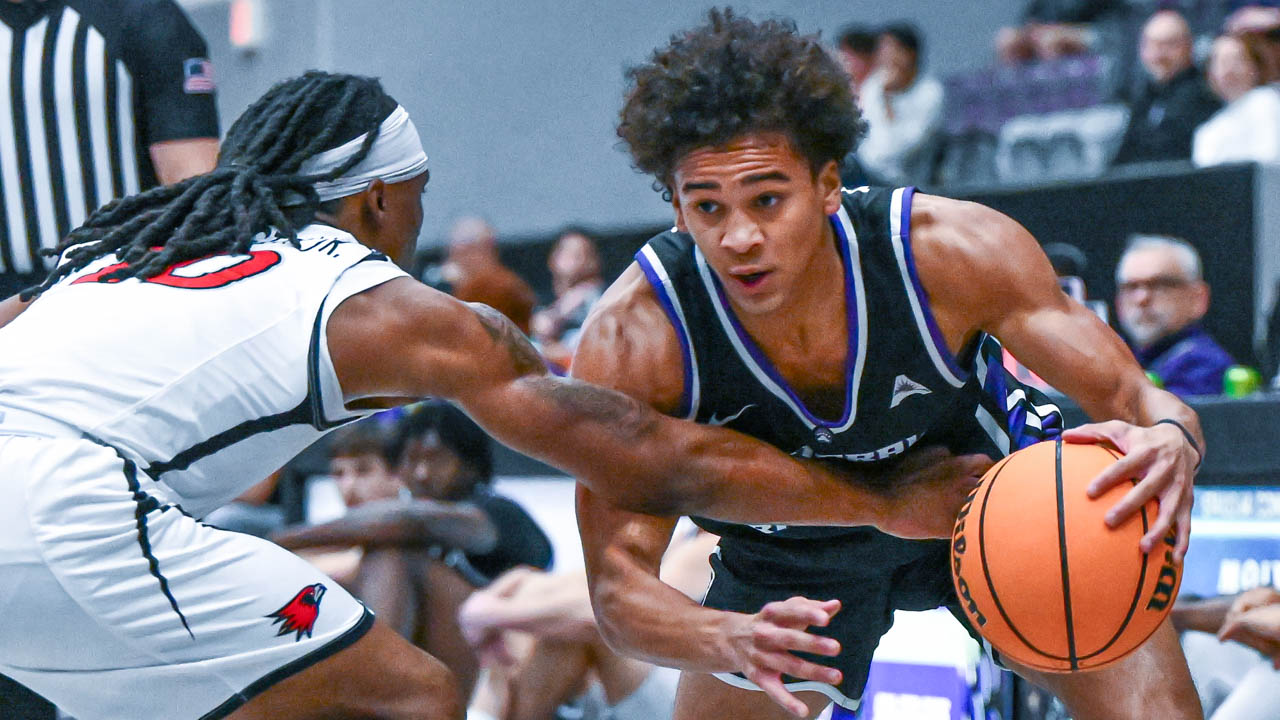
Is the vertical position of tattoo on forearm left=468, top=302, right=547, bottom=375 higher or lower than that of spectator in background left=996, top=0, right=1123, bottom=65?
lower

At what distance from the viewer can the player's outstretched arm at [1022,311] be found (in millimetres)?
2746

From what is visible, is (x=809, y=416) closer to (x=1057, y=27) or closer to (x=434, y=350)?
(x=434, y=350)

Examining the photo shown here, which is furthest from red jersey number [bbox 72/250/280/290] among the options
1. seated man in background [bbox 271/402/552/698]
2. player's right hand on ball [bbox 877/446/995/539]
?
seated man in background [bbox 271/402/552/698]

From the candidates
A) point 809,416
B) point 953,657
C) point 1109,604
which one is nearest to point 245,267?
point 809,416

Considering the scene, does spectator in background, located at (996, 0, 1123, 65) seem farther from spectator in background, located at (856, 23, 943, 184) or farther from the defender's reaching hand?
the defender's reaching hand

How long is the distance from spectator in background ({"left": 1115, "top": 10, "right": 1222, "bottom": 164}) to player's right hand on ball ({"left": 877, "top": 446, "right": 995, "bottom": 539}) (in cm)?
547

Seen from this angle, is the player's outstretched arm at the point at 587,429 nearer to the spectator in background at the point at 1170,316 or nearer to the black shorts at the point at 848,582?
the black shorts at the point at 848,582

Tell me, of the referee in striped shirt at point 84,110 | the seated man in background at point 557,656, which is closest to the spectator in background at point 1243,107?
the seated man in background at point 557,656

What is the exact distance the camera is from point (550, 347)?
6.88 metres

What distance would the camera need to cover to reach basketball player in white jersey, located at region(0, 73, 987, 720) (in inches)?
89.7

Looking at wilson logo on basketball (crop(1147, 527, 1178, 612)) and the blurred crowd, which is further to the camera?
the blurred crowd

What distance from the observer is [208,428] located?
2383 millimetres

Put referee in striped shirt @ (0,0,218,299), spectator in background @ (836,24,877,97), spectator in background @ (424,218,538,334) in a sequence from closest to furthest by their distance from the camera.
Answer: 1. referee in striped shirt @ (0,0,218,299)
2. spectator in background @ (424,218,538,334)
3. spectator in background @ (836,24,877,97)

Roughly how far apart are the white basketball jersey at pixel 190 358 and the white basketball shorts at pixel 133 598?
0.06m
